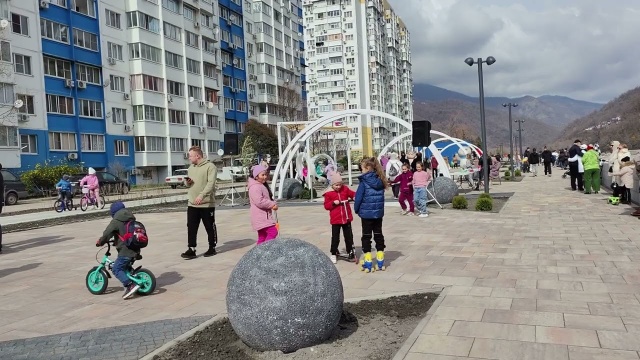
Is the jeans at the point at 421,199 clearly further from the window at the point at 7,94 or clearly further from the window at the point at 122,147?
the window at the point at 122,147

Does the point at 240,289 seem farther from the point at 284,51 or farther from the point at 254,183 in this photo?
the point at 284,51

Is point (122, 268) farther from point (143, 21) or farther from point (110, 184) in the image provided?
point (143, 21)

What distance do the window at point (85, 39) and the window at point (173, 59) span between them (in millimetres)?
7528

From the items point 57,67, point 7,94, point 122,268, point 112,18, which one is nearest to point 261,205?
point 122,268

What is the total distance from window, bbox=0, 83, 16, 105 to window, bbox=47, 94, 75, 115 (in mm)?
2936

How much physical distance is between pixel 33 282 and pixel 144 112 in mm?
39225

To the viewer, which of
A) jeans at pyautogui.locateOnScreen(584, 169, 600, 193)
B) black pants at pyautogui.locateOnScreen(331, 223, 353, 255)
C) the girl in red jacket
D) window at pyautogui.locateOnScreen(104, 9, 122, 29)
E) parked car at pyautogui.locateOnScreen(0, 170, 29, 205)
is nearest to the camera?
the girl in red jacket

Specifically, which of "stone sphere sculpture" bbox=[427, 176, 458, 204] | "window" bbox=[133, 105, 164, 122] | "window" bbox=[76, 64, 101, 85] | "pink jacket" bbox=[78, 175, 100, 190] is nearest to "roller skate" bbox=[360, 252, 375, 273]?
"stone sphere sculpture" bbox=[427, 176, 458, 204]

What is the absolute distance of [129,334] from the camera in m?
4.92

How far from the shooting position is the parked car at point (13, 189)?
2695 centimetres

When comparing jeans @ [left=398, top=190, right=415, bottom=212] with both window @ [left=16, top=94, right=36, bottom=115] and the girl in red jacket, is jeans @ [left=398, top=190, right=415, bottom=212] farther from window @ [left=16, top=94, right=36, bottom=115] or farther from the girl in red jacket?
window @ [left=16, top=94, right=36, bottom=115]

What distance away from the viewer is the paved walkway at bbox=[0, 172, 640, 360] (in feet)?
14.3

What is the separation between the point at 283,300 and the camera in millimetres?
4035

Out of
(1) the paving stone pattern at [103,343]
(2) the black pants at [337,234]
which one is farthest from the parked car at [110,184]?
(1) the paving stone pattern at [103,343]
